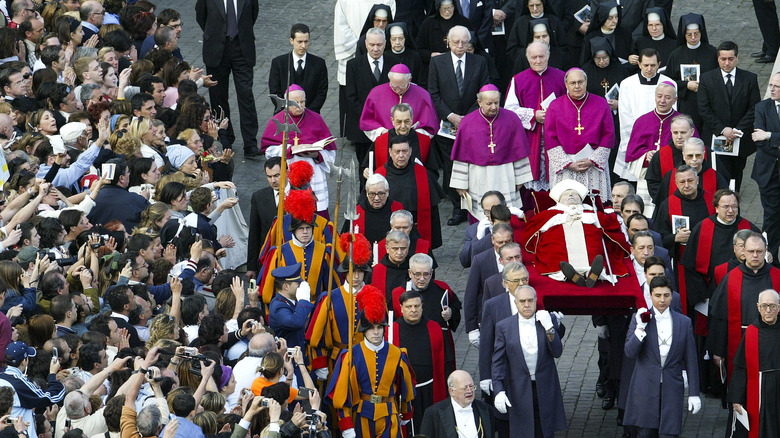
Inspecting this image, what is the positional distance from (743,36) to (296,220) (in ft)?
32.9

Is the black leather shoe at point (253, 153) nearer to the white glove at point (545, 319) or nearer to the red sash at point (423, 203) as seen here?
the red sash at point (423, 203)

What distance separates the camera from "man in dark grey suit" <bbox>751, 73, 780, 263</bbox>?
13945mm


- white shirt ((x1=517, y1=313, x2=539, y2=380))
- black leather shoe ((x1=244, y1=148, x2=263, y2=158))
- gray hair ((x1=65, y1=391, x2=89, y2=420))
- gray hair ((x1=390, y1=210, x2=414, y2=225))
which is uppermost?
gray hair ((x1=390, y1=210, x2=414, y2=225))

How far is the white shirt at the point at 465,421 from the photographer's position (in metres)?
10.2

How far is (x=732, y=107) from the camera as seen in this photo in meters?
14.6

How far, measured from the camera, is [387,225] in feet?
42.3

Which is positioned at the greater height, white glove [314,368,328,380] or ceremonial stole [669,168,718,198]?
ceremonial stole [669,168,718,198]

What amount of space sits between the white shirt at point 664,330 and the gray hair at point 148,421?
13.7ft

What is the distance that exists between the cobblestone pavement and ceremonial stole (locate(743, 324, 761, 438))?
2.16ft

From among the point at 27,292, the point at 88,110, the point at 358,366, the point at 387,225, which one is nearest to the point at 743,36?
the point at 387,225

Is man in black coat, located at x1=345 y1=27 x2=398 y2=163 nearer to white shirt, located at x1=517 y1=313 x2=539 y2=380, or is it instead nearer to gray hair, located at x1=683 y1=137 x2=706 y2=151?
gray hair, located at x1=683 y1=137 x2=706 y2=151

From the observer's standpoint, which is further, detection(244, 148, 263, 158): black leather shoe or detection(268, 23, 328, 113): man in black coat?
detection(244, 148, 263, 158): black leather shoe

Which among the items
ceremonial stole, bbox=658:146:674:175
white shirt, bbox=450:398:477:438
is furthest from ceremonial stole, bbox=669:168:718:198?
white shirt, bbox=450:398:477:438

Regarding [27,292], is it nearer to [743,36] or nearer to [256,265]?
[256,265]
